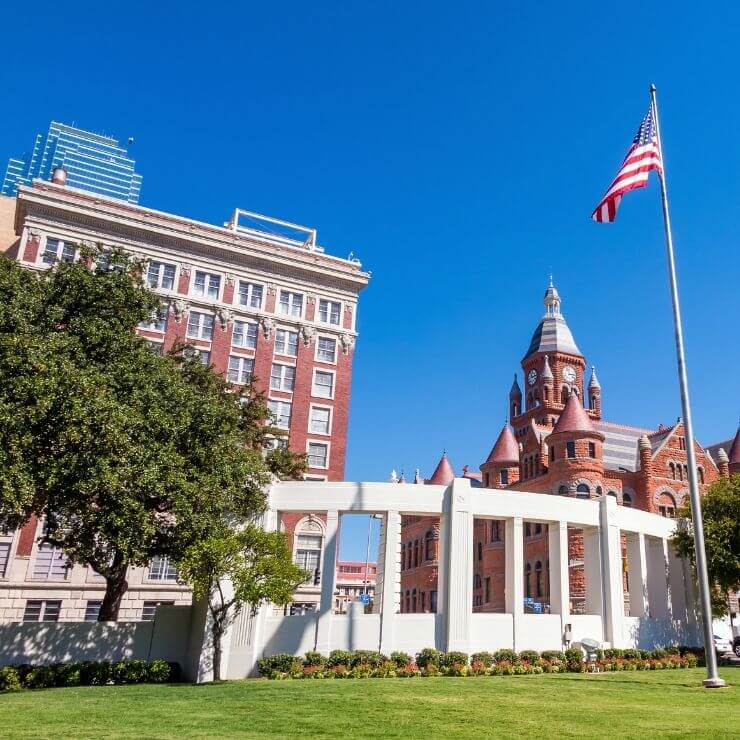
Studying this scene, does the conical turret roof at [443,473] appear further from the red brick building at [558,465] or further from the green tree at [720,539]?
the green tree at [720,539]

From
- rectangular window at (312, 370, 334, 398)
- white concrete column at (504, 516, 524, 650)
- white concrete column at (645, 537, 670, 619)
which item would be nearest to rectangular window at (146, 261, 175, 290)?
rectangular window at (312, 370, 334, 398)

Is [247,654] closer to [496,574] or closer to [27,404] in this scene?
[27,404]

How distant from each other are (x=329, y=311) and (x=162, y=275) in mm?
13209

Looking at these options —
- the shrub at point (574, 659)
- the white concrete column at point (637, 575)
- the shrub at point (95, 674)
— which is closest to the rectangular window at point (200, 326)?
the shrub at point (95, 674)

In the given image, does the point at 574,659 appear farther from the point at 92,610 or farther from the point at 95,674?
the point at 92,610

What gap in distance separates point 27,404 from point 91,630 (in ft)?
33.3

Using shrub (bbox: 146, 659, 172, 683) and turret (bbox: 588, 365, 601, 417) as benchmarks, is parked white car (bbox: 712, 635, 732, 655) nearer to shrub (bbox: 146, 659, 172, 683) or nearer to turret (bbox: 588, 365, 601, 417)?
shrub (bbox: 146, 659, 172, 683)

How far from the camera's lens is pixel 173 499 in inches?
956

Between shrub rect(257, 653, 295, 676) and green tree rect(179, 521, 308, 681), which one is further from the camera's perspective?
shrub rect(257, 653, 295, 676)

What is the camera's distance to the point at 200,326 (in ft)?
171

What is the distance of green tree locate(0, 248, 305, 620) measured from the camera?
21766 millimetres

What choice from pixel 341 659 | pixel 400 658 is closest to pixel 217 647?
pixel 341 659

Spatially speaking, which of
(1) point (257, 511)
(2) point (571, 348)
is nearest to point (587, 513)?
(1) point (257, 511)

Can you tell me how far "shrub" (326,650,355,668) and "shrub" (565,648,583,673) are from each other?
28.1ft
